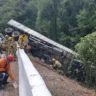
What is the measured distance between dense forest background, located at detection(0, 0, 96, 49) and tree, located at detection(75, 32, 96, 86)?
16.8 meters

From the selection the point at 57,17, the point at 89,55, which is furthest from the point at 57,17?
the point at 89,55

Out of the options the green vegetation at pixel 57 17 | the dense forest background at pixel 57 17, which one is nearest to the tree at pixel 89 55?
the green vegetation at pixel 57 17

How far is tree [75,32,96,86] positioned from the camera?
15250 millimetres

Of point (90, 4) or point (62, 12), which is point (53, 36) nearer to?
point (62, 12)

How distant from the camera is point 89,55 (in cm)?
1542

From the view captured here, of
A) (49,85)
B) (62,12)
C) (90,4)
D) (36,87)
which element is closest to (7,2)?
(62,12)

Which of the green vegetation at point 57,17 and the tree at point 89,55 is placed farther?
the green vegetation at point 57,17

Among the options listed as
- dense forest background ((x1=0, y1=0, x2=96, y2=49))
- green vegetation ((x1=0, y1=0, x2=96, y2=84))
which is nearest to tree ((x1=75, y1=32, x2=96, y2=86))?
green vegetation ((x1=0, y1=0, x2=96, y2=84))

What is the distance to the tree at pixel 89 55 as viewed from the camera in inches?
600

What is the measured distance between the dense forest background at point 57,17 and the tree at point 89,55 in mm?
16786

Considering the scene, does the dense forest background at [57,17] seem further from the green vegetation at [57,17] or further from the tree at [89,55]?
the tree at [89,55]

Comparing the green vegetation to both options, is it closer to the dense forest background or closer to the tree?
the dense forest background

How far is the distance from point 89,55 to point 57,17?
23185mm

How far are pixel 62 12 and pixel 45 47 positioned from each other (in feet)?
62.1
